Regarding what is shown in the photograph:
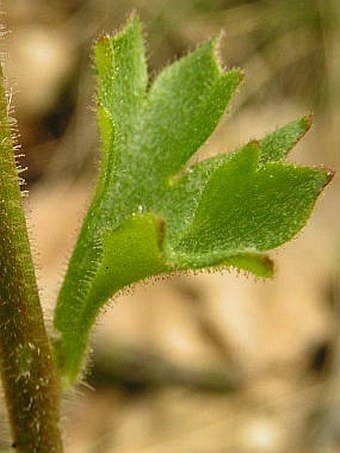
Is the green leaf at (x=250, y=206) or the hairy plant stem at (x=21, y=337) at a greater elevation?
the green leaf at (x=250, y=206)

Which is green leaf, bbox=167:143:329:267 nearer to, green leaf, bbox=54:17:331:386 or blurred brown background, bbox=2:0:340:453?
green leaf, bbox=54:17:331:386

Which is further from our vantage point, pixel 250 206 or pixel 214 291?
pixel 214 291

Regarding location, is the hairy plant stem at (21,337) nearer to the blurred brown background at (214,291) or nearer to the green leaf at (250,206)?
the green leaf at (250,206)

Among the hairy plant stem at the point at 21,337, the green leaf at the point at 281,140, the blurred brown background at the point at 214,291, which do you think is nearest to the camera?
the hairy plant stem at the point at 21,337

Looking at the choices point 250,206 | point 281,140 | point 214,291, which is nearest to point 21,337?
point 250,206

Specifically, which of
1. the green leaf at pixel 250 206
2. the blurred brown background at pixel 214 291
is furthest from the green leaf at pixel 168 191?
the blurred brown background at pixel 214 291

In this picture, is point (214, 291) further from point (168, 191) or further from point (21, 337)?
point (21, 337)
